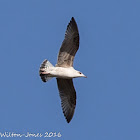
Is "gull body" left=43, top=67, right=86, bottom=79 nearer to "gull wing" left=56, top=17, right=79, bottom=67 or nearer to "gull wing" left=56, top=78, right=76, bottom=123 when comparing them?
"gull wing" left=56, top=17, right=79, bottom=67

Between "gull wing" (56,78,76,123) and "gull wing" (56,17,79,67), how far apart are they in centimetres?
74

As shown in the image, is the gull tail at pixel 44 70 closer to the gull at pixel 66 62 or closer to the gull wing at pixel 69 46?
the gull at pixel 66 62

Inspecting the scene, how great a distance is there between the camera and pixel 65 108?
17.2m

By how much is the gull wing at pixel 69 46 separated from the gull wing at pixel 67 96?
74 cm

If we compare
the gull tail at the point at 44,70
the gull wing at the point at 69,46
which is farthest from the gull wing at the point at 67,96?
the gull wing at the point at 69,46

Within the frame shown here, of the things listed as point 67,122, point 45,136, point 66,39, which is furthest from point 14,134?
point 66,39

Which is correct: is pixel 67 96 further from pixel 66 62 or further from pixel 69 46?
pixel 69 46

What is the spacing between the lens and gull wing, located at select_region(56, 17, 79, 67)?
16.2 metres

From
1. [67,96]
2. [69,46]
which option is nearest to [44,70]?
[69,46]

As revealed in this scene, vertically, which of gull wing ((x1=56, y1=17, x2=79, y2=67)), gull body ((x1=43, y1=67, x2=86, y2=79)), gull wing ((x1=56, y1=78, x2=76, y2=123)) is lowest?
gull wing ((x1=56, y1=78, x2=76, y2=123))

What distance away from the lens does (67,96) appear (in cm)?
1716

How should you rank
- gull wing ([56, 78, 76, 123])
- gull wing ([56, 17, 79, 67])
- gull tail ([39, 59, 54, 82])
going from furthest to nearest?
gull wing ([56, 78, 76, 123]), gull tail ([39, 59, 54, 82]), gull wing ([56, 17, 79, 67])

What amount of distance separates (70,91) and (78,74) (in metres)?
0.98

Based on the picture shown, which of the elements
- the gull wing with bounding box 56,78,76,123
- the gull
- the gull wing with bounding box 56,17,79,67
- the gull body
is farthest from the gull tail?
the gull wing with bounding box 56,78,76,123
